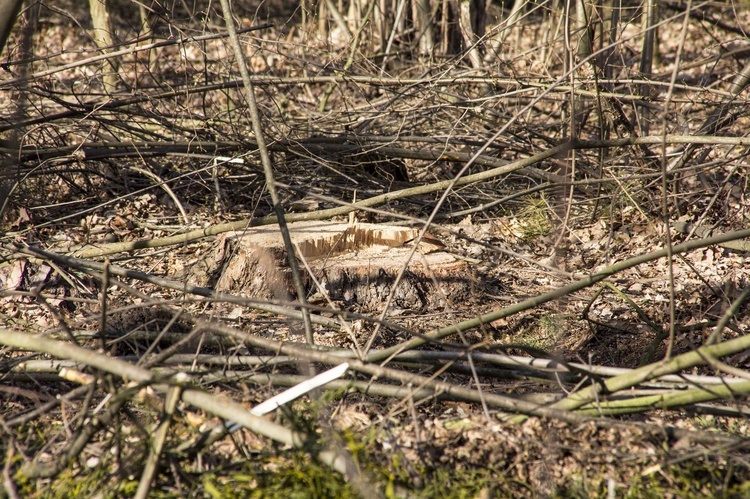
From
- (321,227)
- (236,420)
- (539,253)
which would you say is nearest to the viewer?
(236,420)

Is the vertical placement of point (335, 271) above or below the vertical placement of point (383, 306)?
above

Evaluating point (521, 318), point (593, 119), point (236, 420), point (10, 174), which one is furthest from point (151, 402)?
point (593, 119)

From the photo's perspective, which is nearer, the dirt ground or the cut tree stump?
the dirt ground

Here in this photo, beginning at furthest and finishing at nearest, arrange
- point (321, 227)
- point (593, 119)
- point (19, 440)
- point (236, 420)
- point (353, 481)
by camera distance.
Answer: point (593, 119) → point (321, 227) → point (19, 440) → point (236, 420) → point (353, 481)

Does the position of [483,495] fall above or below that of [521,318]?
above

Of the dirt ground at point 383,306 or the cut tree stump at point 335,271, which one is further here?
the cut tree stump at point 335,271

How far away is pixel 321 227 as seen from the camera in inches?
162

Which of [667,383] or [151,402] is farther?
[667,383]

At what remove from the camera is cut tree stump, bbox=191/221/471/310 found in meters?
3.81

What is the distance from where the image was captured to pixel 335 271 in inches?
150

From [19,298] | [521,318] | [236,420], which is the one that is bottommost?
[521,318]

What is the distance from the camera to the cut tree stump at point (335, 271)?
12.5 ft

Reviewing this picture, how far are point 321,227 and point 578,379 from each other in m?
2.15

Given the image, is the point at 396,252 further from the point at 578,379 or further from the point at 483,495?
the point at 483,495
